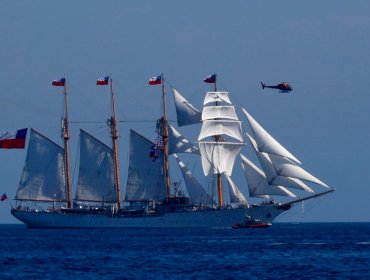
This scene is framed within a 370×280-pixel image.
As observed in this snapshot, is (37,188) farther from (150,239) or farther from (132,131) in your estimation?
(150,239)

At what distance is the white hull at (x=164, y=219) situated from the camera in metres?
160

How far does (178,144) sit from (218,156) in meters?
5.74

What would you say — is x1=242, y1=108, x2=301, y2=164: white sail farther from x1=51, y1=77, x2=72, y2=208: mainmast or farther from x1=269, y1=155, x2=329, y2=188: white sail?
x1=51, y1=77, x2=72, y2=208: mainmast

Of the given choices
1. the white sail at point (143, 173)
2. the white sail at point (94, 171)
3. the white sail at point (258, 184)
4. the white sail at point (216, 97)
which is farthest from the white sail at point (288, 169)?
the white sail at point (94, 171)

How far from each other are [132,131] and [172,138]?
5.89 meters

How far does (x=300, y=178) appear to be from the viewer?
5733 inches

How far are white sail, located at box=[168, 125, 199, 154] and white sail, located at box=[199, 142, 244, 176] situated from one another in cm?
137

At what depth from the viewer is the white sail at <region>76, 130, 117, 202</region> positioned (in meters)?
→ 159

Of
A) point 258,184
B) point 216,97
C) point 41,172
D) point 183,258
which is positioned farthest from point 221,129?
point 183,258

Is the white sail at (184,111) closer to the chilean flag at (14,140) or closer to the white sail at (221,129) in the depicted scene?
the white sail at (221,129)

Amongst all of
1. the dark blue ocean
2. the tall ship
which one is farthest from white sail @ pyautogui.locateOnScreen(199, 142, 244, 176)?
the dark blue ocean

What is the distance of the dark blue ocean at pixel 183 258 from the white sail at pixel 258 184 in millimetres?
25193

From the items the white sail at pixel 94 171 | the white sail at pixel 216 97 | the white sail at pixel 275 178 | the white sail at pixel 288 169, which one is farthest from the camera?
the white sail at pixel 216 97

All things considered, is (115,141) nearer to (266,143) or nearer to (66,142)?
(66,142)
